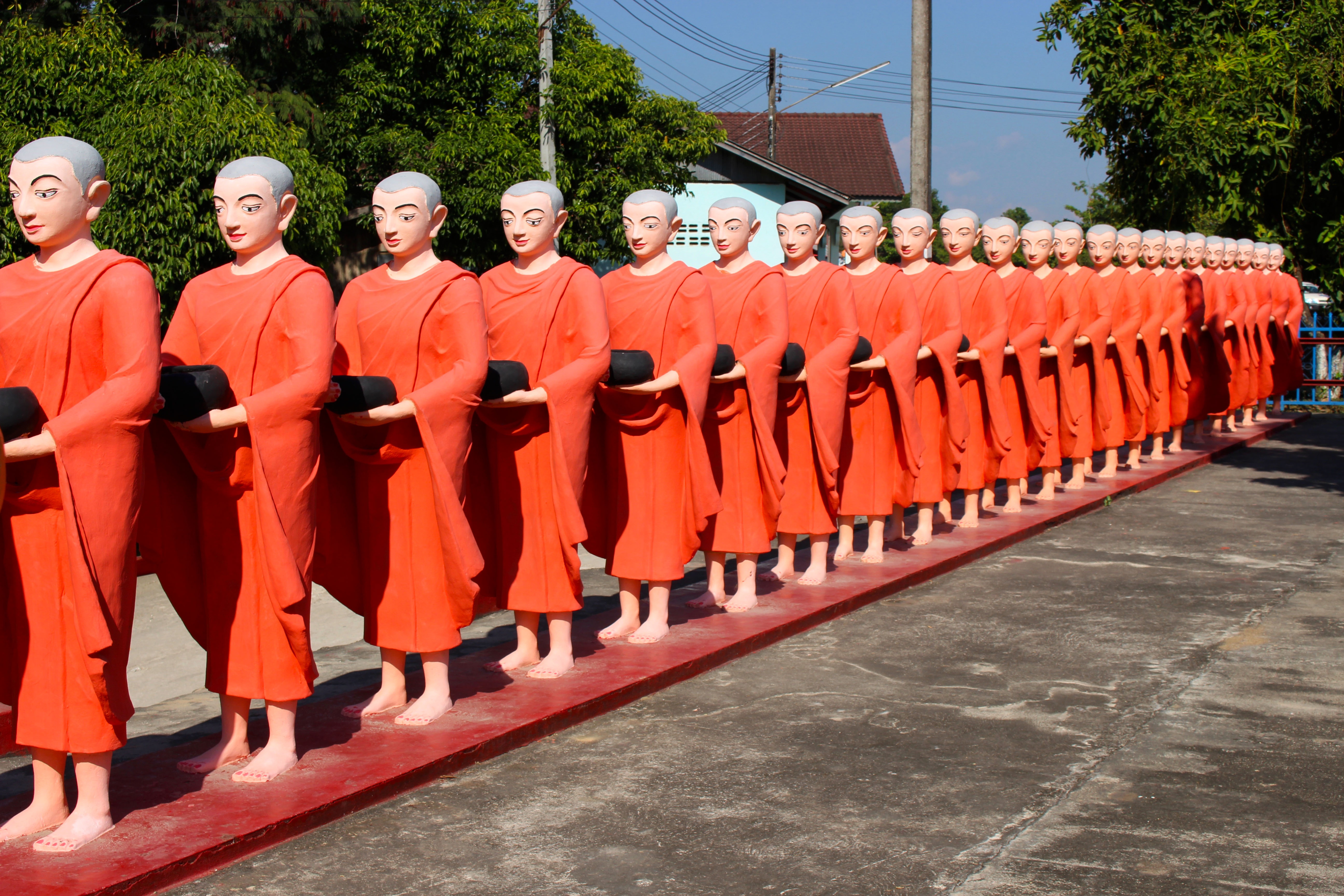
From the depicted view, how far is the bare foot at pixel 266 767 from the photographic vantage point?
4129mm

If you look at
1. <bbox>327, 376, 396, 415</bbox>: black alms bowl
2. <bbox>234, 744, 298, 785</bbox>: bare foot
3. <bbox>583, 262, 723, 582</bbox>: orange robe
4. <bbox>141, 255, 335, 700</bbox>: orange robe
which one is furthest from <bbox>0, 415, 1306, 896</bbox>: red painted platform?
<bbox>327, 376, 396, 415</bbox>: black alms bowl

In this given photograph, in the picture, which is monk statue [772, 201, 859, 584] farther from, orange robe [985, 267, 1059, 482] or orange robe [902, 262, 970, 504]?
orange robe [985, 267, 1059, 482]

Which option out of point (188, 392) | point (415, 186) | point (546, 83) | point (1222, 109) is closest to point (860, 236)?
point (415, 186)

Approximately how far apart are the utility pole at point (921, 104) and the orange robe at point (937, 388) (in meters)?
4.41

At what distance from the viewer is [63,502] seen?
3527 mm

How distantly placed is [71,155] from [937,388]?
5.62 meters

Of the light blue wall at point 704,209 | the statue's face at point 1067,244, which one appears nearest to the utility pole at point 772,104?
the light blue wall at point 704,209

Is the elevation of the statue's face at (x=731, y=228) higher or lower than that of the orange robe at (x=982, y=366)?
higher

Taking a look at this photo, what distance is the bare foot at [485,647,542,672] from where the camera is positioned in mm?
5449

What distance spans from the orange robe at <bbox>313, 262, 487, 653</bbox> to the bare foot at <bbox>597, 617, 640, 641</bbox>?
4.18 feet

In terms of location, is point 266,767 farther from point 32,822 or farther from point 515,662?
point 515,662

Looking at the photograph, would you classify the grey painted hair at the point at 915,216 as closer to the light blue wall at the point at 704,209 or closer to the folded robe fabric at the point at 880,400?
the folded robe fabric at the point at 880,400

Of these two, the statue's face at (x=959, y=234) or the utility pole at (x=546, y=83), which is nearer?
the statue's face at (x=959, y=234)

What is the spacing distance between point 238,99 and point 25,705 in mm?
10866
